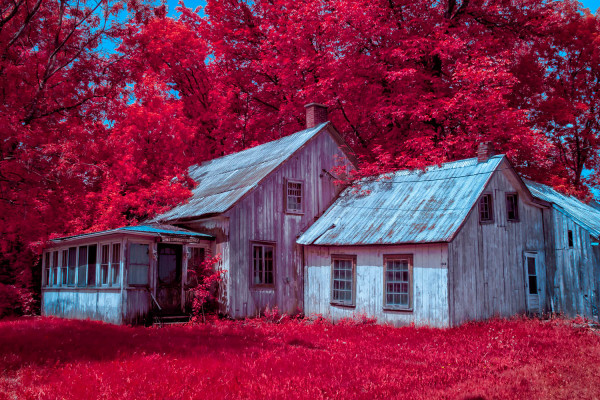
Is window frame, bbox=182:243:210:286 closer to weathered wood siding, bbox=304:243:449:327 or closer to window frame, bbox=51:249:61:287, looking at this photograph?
weathered wood siding, bbox=304:243:449:327

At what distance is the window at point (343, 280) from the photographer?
63.3 ft

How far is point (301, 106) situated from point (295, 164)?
999 centimetres

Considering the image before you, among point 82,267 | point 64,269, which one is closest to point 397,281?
point 82,267

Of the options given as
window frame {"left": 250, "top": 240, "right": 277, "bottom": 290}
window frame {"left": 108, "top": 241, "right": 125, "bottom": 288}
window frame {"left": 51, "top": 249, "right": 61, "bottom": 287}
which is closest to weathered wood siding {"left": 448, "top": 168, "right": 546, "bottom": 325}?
window frame {"left": 250, "top": 240, "right": 277, "bottom": 290}

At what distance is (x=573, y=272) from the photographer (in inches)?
756

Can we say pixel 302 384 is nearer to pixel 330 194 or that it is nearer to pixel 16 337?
pixel 16 337

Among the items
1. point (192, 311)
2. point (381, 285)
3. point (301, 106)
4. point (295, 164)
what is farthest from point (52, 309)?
point (301, 106)

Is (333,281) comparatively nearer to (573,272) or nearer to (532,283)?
(532,283)

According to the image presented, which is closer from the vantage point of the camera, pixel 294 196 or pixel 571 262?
pixel 571 262

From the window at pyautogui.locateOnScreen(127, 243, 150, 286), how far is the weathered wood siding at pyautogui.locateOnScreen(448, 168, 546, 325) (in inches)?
420

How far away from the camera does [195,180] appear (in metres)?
26.9

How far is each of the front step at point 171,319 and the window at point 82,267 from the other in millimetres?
4126

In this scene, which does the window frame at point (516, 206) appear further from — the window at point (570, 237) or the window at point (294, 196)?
the window at point (294, 196)

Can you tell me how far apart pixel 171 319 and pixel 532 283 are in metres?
13.2
